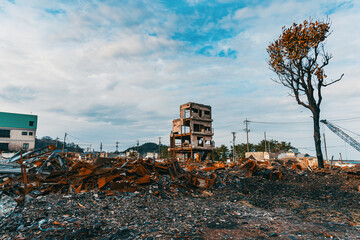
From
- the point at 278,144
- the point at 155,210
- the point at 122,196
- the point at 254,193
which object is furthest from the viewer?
the point at 278,144

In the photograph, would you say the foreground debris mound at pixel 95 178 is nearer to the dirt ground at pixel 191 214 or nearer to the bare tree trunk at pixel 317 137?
the dirt ground at pixel 191 214

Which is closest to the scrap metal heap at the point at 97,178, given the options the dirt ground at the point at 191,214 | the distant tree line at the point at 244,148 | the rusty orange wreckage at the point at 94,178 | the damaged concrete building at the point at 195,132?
the rusty orange wreckage at the point at 94,178

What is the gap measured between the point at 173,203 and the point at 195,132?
26527 millimetres

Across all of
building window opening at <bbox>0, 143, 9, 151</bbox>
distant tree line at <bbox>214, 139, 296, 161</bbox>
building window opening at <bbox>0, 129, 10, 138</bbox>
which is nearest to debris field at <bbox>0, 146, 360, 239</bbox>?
building window opening at <bbox>0, 143, 9, 151</bbox>

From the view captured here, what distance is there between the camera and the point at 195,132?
33.3 m

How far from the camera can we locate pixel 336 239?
14.1 feet

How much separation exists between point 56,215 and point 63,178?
3231 mm

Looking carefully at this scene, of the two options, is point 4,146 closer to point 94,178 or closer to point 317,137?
point 94,178

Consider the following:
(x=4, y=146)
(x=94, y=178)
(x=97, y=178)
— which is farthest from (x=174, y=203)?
(x=4, y=146)

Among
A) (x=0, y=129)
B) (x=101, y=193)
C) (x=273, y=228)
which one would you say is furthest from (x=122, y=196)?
(x=0, y=129)

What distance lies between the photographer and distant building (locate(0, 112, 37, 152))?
131ft

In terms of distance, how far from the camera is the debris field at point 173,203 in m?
4.59

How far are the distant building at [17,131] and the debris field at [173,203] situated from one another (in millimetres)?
38040

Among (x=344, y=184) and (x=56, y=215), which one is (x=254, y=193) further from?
(x=56, y=215)
